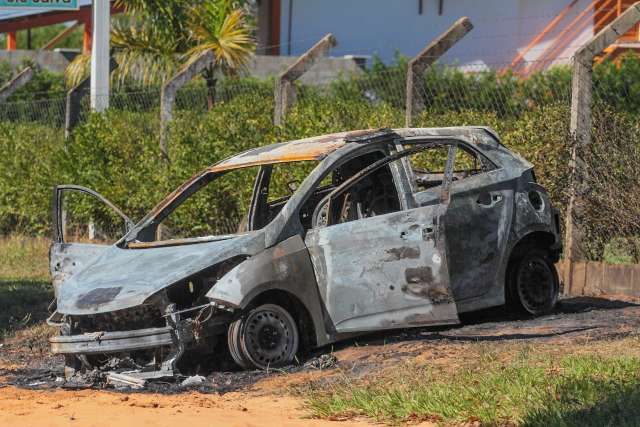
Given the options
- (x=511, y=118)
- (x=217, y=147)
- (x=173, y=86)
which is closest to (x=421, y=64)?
(x=511, y=118)

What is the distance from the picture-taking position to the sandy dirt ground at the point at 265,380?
755 cm

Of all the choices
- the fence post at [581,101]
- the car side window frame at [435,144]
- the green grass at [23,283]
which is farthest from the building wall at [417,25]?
the car side window frame at [435,144]

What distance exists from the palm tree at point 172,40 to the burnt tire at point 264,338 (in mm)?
16008

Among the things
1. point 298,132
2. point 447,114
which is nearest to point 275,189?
point 298,132

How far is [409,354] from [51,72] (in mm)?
25685

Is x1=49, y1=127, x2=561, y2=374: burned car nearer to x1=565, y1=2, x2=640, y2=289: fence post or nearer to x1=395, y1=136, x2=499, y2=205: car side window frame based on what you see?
x1=395, y1=136, x2=499, y2=205: car side window frame

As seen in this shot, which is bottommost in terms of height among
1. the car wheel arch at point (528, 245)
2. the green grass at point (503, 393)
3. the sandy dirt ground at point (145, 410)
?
the sandy dirt ground at point (145, 410)

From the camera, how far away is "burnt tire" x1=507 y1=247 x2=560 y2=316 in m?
10.6

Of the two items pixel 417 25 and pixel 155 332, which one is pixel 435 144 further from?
pixel 417 25

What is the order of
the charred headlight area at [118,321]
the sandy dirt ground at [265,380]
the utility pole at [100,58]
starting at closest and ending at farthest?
1. the sandy dirt ground at [265,380]
2. the charred headlight area at [118,321]
3. the utility pole at [100,58]

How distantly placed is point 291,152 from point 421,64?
3.61m

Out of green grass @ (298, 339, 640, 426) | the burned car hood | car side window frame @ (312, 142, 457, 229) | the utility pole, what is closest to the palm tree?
the utility pole

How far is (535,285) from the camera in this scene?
35.1 feet

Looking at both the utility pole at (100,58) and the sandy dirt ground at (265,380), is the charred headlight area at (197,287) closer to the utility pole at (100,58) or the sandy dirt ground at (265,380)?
the sandy dirt ground at (265,380)
